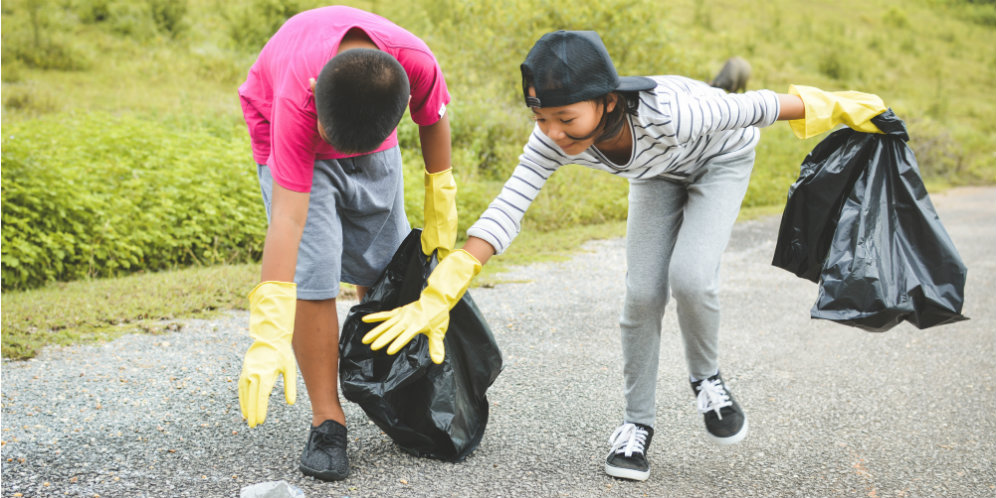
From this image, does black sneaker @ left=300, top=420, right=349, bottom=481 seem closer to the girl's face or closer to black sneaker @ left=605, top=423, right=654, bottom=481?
black sneaker @ left=605, top=423, right=654, bottom=481

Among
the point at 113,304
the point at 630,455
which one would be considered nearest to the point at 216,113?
the point at 113,304

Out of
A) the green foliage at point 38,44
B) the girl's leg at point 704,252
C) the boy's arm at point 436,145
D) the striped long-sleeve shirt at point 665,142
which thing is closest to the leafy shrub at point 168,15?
the green foliage at point 38,44

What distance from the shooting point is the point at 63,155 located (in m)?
6.14

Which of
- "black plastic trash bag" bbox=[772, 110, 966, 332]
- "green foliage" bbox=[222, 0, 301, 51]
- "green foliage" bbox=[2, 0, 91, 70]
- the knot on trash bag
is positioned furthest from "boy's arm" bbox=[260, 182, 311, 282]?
"green foliage" bbox=[222, 0, 301, 51]

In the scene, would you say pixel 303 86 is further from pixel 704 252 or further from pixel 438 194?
pixel 704 252

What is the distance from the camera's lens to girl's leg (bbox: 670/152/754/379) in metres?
2.46

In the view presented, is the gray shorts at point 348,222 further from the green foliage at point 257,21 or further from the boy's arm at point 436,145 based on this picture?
the green foliage at point 257,21

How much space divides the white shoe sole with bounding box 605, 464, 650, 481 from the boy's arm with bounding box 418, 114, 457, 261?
0.89 metres

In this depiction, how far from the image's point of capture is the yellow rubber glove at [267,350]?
2.13 meters

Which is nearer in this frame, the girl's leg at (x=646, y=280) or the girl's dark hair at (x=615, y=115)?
the girl's dark hair at (x=615, y=115)

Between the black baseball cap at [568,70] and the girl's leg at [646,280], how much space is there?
1.96 feet

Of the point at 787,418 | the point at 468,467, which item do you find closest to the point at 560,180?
the point at 787,418

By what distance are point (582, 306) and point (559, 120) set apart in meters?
3.01

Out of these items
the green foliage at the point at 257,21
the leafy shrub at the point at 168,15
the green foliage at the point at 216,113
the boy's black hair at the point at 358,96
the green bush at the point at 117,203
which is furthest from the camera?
the leafy shrub at the point at 168,15
